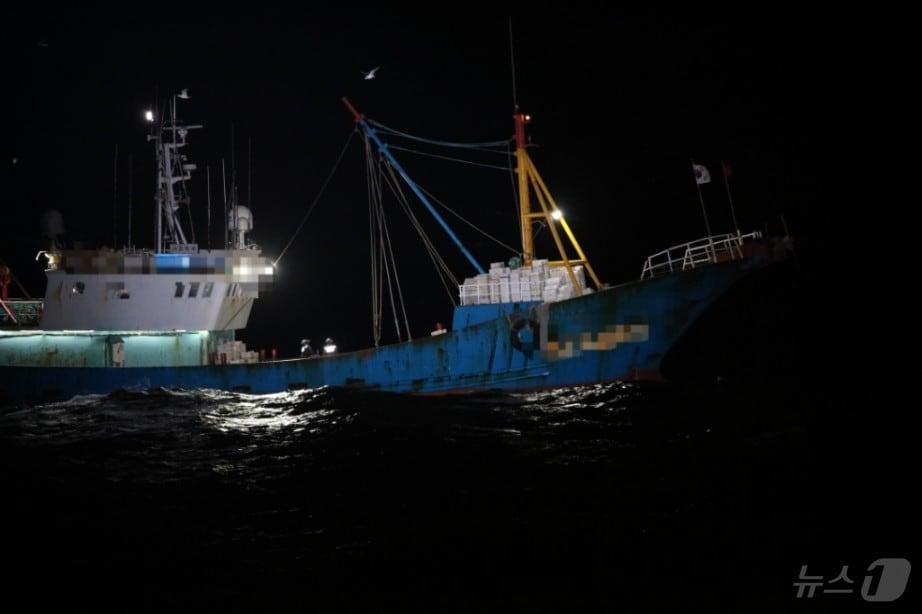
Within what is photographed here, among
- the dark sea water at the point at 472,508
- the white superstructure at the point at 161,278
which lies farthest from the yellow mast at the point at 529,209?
the white superstructure at the point at 161,278


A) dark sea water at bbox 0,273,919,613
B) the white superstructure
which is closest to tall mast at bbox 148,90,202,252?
the white superstructure

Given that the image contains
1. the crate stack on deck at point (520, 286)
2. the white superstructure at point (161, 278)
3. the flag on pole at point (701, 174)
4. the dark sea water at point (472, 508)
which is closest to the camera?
the dark sea water at point (472, 508)

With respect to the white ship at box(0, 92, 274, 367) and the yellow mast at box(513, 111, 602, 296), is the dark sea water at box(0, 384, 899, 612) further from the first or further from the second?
the white ship at box(0, 92, 274, 367)

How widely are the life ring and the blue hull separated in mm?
32

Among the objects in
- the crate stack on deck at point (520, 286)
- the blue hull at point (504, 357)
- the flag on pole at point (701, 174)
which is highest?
the flag on pole at point (701, 174)

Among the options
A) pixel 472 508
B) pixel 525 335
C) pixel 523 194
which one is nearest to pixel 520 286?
pixel 525 335

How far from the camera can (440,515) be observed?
8.02m

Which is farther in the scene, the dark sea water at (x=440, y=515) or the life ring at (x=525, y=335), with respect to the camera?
the life ring at (x=525, y=335)

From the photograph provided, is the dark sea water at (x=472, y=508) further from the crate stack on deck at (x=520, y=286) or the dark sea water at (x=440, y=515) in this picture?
the crate stack on deck at (x=520, y=286)

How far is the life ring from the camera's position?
67.2ft

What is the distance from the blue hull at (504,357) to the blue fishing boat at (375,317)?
0.13 feet

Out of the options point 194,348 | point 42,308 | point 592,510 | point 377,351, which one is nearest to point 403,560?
point 592,510

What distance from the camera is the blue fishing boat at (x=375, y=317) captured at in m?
19.3

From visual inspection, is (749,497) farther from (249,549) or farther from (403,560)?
(249,549)
